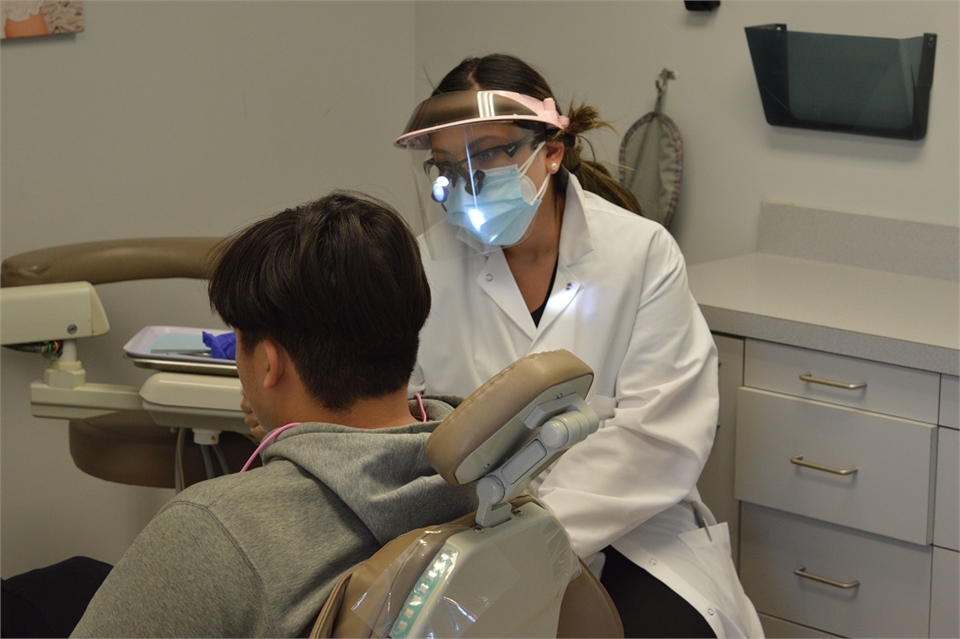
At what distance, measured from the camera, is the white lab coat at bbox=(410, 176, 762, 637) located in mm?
1592

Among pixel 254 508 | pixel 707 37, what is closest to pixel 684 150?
pixel 707 37

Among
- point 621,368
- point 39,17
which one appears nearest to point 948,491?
point 621,368

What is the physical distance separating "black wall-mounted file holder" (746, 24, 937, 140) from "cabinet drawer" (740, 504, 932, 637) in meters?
0.86

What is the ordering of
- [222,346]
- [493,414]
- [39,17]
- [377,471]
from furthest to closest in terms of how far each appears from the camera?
[39,17]
[222,346]
[377,471]
[493,414]

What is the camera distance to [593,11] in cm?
266

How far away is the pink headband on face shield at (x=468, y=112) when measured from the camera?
156 cm

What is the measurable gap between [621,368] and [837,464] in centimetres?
50

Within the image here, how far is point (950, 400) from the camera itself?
69.3 inches

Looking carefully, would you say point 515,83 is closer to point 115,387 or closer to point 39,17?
point 115,387

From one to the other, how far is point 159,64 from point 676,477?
4.95 ft

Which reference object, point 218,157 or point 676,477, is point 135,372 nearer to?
point 218,157

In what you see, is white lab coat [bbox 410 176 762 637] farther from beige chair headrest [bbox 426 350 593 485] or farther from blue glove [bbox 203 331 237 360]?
beige chair headrest [bbox 426 350 593 485]

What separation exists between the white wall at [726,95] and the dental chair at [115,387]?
1.23 m

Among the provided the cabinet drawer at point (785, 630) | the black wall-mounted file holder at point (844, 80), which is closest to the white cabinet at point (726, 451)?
the cabinet drawer at point (785, 630)
